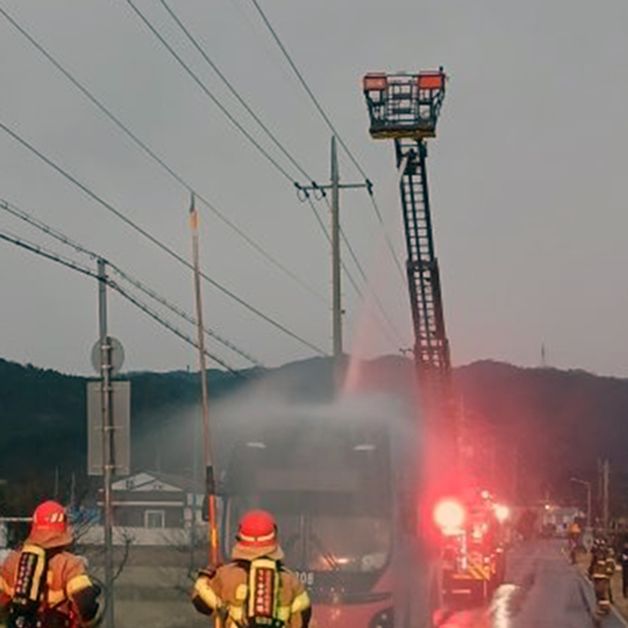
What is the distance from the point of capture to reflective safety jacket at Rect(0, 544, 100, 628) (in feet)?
27.6

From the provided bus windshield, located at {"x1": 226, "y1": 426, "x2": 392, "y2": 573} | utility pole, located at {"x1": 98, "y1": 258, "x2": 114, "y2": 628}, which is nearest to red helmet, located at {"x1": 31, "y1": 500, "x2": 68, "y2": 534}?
utility pole, located at {"x1": 98, "y1": 258, "x2": 114, "y2": 628}

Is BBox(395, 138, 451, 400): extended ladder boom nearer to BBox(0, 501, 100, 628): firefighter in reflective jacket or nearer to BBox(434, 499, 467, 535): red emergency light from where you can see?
BBox(434, 499, 467, 535): red emergency light

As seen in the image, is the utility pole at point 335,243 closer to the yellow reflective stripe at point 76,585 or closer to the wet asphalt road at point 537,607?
the wet asphalt road at point 537,607

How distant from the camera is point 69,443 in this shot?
88000 mm

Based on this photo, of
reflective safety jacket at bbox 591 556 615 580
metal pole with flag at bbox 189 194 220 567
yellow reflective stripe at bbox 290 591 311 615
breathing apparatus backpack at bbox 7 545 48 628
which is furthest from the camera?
reflective safety jacket at bbox 591 556 615 580

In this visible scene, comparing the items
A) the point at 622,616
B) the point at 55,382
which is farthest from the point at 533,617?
the point at 55,382

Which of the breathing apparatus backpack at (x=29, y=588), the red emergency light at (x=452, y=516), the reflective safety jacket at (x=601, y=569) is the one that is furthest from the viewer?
the reflective safety jacket at (x=601, y=569)

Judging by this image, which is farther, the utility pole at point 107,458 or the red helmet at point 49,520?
the utility pole at point 107,458

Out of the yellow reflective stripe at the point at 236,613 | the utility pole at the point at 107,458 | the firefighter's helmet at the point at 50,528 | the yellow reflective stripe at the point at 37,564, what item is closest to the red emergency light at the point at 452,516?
the utility pole at the point at 107,458

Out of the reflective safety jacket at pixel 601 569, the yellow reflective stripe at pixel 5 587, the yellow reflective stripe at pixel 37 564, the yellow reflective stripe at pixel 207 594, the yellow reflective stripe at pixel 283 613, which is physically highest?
the yellow reflective stripe at pixel 37 564

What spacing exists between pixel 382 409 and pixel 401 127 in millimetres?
16440

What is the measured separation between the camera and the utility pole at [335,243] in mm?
31250

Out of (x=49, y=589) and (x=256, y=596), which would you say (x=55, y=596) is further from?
(x=256, y=596)

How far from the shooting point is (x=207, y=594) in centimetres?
872
